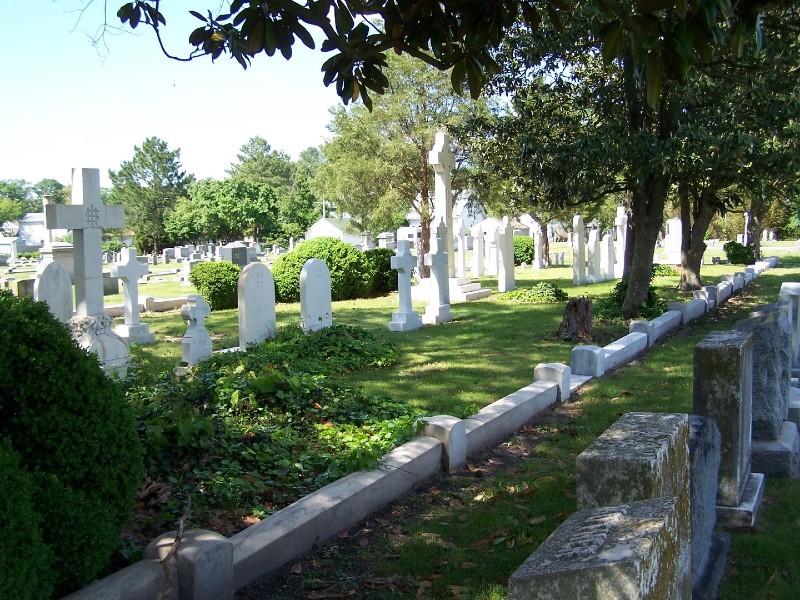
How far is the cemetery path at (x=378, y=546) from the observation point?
12.3ft

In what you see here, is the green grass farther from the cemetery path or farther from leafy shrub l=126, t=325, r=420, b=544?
leafy shrub l=126, t=325, r=420, b=544

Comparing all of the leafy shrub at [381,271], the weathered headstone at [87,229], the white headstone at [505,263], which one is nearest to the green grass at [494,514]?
the weathered headstone at [87,229]

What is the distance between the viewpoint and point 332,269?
19344 mm

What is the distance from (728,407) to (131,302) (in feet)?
39.1

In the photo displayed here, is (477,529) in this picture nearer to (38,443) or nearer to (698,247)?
(38,443)

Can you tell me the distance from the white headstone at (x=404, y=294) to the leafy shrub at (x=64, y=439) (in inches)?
422

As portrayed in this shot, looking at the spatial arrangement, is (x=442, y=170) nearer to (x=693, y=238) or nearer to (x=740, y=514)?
(x=693, y=238)

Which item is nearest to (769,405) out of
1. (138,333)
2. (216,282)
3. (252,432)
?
(252,432)

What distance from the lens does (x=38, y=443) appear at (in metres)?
3.05

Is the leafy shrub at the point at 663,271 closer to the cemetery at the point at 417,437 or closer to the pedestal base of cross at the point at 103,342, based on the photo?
the cemetery at the point at 417,437

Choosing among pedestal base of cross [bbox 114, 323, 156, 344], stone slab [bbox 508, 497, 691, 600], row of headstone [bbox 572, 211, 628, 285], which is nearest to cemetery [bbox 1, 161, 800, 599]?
stone slab [bbox 508, 497, 691, 600]

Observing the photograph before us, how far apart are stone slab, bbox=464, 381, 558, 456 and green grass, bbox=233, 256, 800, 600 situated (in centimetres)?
13

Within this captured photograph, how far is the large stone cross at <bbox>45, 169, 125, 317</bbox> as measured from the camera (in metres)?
10.0

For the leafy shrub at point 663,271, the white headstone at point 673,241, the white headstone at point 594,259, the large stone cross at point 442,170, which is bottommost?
the leafy shrub at point 663,271
